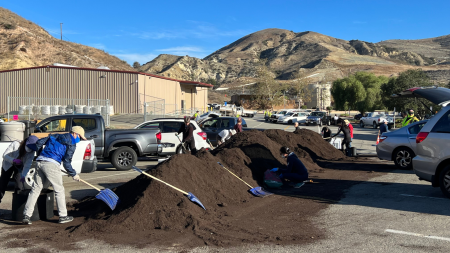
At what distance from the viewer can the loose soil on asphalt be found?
5582 mm

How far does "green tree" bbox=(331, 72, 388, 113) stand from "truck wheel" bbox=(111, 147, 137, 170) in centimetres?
5205

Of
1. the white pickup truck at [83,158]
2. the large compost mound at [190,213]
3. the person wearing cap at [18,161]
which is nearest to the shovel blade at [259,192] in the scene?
the large compost mound at [190,213]

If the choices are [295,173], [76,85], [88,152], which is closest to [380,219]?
[295,173]

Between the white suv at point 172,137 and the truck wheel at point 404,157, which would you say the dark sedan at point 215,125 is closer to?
the white suv at point 172,137

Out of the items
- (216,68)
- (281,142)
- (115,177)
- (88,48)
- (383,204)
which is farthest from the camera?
(216,68)

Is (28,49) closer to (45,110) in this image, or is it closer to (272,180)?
(45,110)

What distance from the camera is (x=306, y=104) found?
96.9 metres

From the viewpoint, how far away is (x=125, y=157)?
1270 centimetres

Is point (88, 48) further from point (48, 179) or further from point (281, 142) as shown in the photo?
point (48, 179)

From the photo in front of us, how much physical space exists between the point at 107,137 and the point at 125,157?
0.85 m

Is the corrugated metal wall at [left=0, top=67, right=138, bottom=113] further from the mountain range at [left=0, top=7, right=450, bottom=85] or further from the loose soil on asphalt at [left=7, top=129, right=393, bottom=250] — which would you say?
the loose soil on asphalt at [left=7, top=129, right=393, bottom=250]

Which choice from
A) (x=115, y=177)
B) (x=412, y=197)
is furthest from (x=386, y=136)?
(x=115, y=177)

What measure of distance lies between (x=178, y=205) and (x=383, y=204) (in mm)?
3893

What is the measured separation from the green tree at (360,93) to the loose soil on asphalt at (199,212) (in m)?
52.5
